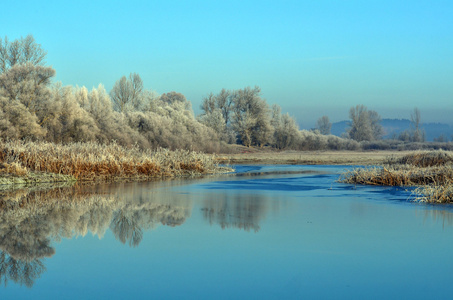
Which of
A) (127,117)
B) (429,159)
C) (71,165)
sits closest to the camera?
(71,165)

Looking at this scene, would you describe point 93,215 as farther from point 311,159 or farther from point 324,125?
point 324,125

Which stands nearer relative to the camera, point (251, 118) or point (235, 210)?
point (235, 210)

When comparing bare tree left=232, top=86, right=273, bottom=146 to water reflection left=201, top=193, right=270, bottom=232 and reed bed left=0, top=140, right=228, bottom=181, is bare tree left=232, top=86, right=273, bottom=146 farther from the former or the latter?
water reflection left=201, top=193, right=270, bottom=232

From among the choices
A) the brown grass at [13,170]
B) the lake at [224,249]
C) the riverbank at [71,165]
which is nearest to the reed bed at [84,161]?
the riverbank at [71,165]

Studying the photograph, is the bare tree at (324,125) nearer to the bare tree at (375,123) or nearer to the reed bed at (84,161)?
the bare tree at (375,123)

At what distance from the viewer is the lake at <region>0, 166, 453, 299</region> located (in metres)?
4.97

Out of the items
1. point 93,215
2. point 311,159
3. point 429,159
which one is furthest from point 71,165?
point 311,159

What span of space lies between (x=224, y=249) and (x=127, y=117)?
4112 cm

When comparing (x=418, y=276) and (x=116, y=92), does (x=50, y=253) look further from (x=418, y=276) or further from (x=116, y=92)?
(x=116, y=92)

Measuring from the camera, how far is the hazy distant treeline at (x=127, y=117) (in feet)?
110

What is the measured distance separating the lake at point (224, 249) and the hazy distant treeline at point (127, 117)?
1483cm

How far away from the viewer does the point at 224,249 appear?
6.71 metres

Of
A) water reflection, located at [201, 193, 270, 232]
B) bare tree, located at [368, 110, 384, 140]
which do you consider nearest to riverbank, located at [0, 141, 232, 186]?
water reflection, located at [201, 193, 270, 232]

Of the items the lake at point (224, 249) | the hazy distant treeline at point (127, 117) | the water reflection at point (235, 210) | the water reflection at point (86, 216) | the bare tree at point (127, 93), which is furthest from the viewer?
the bare tree at point (127, 93)
